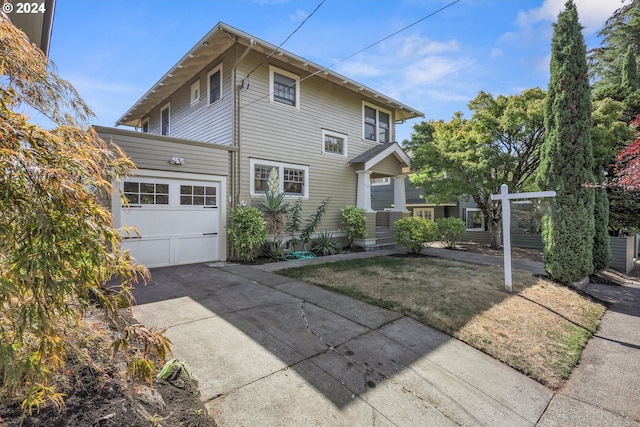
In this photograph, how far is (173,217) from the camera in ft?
23.5

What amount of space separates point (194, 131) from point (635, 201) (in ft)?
47.6

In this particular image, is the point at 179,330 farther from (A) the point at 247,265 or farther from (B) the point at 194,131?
(B) the point at 194,131

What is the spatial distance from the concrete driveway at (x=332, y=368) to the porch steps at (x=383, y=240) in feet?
21.4

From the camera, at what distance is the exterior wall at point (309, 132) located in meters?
8.46

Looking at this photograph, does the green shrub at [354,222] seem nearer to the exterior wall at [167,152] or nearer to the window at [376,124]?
the window at [376,124]

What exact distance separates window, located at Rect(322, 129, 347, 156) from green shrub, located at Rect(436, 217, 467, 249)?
4617 millimetres

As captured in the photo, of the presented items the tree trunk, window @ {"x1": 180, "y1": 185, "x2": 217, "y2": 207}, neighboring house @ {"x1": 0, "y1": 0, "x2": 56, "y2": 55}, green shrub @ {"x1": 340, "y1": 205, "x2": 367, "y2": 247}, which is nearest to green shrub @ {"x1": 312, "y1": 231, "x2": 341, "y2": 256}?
green shrub @ {"x1": 340, "y1": 205, "x2": 367, "y2": 247}

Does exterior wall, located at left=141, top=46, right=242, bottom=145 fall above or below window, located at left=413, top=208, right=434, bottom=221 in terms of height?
above

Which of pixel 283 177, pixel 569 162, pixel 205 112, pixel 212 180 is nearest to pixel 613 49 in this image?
Answer: pixel 569 162

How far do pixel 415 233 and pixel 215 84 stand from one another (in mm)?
8003

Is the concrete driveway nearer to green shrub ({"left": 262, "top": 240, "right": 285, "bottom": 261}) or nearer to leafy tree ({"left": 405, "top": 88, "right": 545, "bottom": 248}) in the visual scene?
green shrub ({"left": 262, "top": 240, "right": 285, "bottom": 261})

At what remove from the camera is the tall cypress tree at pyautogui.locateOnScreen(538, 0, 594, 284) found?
5824mm

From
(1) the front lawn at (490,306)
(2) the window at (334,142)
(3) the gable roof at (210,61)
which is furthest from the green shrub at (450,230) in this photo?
(3) the gable roof at (210,61)

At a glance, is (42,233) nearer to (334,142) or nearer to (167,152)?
(167,152)
